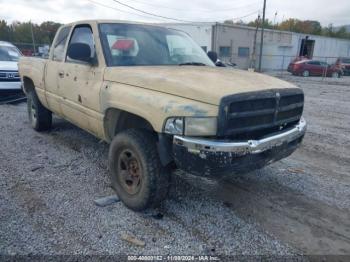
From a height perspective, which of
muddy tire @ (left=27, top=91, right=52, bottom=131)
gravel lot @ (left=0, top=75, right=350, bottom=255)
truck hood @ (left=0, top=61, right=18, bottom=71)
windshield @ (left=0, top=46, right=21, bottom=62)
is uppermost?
windshield @ (left=0, top=46, right=21, bottom=62)

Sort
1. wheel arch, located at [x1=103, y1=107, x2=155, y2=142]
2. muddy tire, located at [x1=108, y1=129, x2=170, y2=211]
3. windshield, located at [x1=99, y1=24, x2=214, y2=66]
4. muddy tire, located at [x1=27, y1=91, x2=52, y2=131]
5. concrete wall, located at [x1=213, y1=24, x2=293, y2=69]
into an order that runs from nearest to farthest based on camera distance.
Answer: muddy tire, located at [x1=108, y1=129, x2=170, y2=211], wheel arch, located at [x1=103, y1=107, x2=155, y2=142], windshield, located at [x1=99, y1=24, x2=214, y2=66], muddy tire, located at [x1=27, y1=91, x2=52, y2=131], concrete wall, located at [x1=213, y1=24, x2=293, y2=69]

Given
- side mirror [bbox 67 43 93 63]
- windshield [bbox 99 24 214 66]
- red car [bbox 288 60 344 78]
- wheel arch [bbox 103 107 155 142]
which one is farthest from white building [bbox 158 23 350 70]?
wheel arch [bbox 103 107 155 142]

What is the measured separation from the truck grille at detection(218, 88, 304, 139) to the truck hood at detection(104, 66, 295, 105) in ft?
0.27

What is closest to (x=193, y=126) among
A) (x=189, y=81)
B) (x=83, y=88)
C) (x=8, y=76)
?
(x=189, y=81)

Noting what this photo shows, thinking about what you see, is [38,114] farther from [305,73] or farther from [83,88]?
[305,73]

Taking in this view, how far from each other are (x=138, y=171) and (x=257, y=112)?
53.0 inches

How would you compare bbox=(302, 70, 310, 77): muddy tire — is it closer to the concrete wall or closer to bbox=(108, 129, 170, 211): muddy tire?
the concrete wall

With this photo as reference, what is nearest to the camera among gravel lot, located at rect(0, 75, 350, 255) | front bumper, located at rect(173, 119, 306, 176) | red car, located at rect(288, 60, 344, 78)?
front bumper, located at rect(173, 119, 306, 176)

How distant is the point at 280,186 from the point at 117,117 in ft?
7.36

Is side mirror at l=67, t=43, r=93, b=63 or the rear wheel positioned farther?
the rear wheel

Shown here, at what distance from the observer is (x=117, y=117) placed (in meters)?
3.65

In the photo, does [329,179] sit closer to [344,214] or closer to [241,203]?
[344,214]

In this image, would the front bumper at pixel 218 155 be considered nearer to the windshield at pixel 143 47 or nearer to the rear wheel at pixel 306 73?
the windshield at pixel 143 47

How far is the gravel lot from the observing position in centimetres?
286
